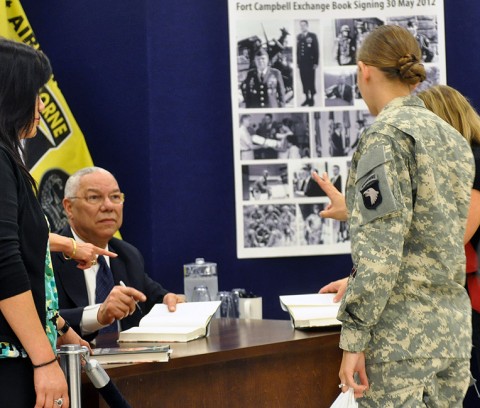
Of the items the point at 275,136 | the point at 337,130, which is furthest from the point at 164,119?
the point at 337,130

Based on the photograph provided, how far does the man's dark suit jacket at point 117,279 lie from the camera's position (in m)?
3.25

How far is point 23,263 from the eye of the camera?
1.76 m

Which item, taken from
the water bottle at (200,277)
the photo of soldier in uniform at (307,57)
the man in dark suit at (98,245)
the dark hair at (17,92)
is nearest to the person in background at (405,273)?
the dark hair at (17,92)

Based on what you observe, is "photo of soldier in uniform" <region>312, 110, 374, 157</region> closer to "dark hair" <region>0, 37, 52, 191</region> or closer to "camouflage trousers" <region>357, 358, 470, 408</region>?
"camouflage trousers" <region>357, 358, 470, 408</region>

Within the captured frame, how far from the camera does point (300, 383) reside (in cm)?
257

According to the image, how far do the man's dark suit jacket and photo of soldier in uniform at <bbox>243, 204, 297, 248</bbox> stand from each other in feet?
1.85

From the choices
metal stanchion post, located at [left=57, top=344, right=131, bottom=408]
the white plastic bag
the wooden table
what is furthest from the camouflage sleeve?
metal stanchion post, located at [left=57, top=344, right=131, bottom=408]

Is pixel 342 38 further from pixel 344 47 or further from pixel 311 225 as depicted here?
pixel 311 225

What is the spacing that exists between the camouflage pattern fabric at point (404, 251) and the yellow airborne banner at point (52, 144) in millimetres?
2007

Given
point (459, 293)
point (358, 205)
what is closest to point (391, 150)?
point (358, 205)

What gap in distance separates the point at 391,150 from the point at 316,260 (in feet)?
6.71

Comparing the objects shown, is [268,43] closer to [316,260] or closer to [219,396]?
[316,260]

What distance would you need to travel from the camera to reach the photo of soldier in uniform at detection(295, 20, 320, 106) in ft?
13.3

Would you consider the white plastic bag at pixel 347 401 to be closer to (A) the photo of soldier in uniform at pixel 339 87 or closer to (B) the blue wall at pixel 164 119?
(B) the blue wall at pixel 164 119
